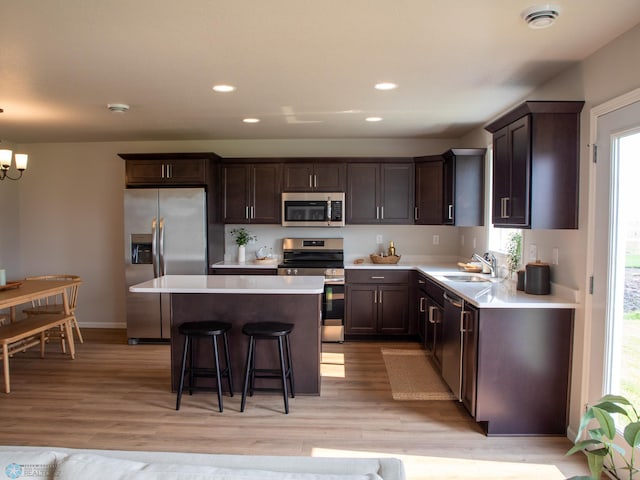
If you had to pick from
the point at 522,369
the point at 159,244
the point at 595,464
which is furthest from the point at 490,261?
the point at 159,244

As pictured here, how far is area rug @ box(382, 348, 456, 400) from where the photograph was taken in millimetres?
3514

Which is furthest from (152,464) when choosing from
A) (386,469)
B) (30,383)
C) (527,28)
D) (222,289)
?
(30,383)

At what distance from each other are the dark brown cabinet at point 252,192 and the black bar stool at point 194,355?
2094 mm

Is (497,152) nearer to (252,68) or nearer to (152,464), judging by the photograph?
(252,68)

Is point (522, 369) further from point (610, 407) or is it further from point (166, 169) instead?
point (166, 169)

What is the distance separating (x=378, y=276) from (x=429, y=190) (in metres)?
1.20

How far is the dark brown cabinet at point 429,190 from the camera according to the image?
16.4 ft

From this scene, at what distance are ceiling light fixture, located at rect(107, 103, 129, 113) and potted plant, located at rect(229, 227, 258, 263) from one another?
2112 mm

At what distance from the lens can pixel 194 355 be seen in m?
3.60

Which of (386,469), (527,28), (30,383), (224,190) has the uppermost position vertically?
(527,28)

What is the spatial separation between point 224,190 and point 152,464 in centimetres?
438

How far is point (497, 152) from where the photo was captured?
3299 millimetres

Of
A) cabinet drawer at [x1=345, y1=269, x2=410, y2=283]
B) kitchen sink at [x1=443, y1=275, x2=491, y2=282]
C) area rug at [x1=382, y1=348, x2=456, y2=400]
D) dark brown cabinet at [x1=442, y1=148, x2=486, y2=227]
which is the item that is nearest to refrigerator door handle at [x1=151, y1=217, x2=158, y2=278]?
cabinet drawer at [x1=345, y1=269, x2=410, y2=283]

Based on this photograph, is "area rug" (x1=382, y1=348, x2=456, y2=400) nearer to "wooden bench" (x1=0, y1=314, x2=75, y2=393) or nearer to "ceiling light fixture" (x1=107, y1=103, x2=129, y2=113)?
"wooden bench" (x1=0, y1=314, x2=75, y2=393)
